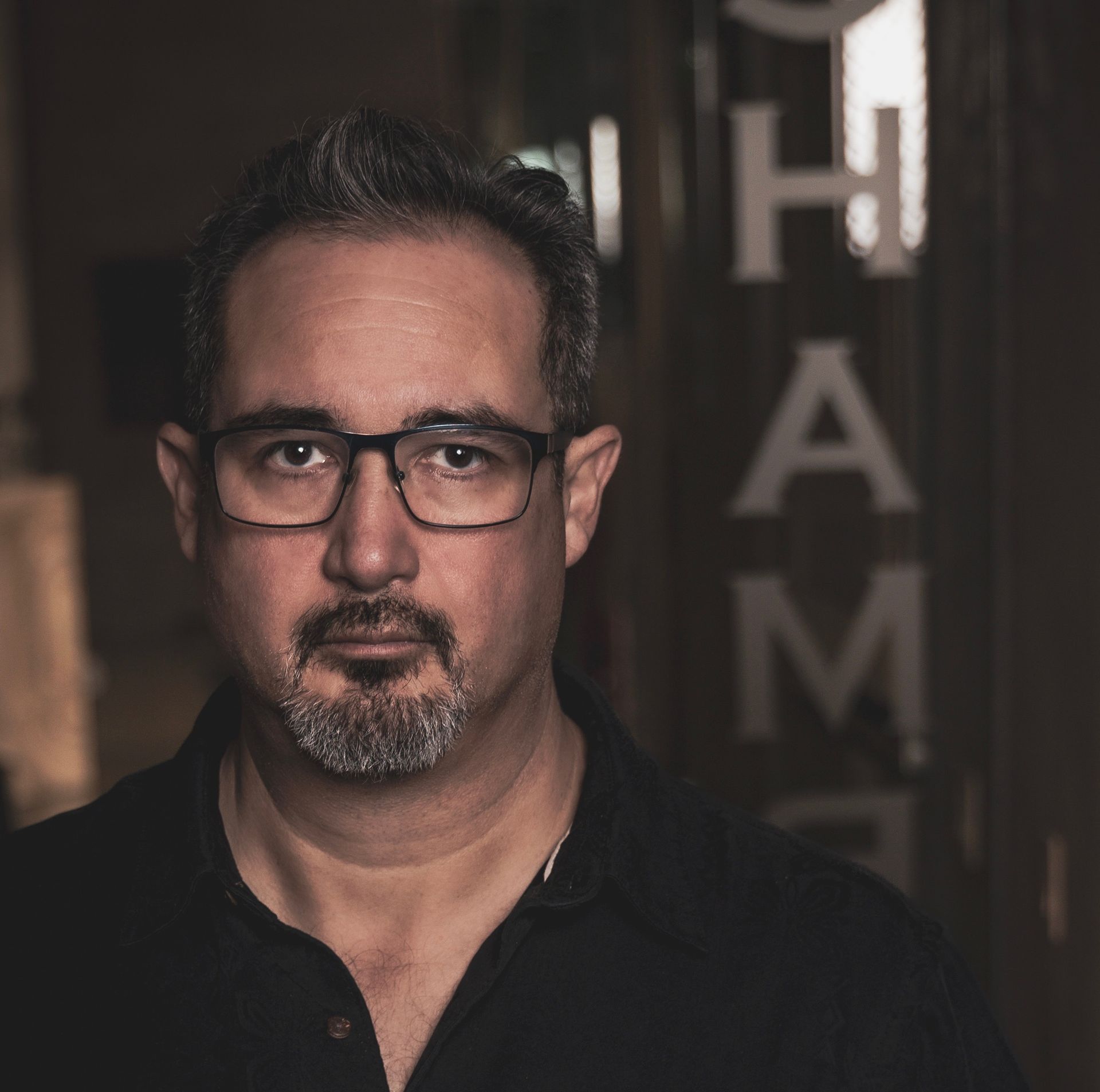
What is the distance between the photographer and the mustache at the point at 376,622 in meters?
1.09

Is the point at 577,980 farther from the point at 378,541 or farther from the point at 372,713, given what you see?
the point at 378,541

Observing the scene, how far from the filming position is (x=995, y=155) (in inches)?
89.8

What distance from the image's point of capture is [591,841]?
1176 millimetres

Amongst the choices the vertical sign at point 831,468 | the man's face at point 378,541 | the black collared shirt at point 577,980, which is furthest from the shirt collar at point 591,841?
the vertical sign at point 831,468

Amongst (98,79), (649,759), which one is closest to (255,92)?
(98,79)

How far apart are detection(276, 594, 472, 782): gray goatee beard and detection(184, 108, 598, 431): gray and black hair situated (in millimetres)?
262

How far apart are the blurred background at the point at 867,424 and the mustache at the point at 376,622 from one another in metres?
1.30

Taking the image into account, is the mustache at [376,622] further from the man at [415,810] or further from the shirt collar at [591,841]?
the shirt collar at [591,841]

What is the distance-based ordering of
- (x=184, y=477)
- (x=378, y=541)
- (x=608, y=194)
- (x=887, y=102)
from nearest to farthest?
(x=378, y=541)
(x=184, y=477)
(x=887, y=102)
(x=608, y=194)

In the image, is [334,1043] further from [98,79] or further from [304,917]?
[98,79]

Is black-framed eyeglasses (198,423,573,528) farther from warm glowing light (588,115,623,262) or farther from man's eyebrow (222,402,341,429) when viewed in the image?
warm glowing light (588,115,623,262)

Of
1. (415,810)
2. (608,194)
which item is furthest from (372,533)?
(608,194)

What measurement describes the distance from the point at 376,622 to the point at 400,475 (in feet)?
0.42

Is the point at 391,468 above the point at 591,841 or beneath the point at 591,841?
above
